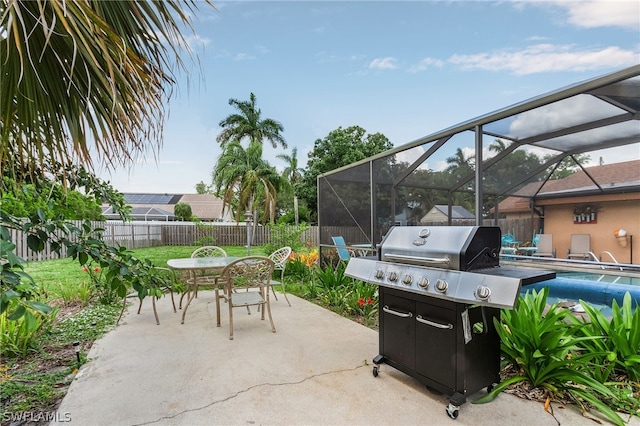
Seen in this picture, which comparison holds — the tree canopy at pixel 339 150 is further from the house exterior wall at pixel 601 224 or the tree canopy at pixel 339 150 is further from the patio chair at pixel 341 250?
the house exterior wall at pixel 601 224

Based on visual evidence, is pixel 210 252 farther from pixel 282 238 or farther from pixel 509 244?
pixel 509 244

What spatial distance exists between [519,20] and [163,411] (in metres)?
7.00

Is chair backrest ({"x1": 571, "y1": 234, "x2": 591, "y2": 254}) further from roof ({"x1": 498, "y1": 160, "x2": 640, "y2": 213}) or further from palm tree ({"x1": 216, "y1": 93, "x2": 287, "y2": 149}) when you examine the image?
palm tree ({"x1": 216, "y1": 93, "x2": 287, "y2": 149})

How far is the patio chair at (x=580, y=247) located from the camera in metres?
4.28

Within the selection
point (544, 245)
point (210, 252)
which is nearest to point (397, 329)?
point (544, 245)

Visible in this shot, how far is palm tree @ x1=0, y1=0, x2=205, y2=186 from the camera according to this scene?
1181mm

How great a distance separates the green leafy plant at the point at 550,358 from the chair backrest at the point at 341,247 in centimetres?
345

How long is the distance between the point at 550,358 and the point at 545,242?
2888 millimetres

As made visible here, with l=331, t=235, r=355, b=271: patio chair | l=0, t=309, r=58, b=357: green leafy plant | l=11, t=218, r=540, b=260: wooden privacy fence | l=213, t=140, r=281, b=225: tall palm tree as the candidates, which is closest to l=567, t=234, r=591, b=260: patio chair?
l=331, t=235, r=355, b=271: patio chair

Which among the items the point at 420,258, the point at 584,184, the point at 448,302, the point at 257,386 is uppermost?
the point at 584,184

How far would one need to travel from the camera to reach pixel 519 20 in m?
5.20

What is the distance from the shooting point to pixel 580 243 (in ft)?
14.3

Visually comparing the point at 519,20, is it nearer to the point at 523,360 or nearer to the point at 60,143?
the point at 523,360

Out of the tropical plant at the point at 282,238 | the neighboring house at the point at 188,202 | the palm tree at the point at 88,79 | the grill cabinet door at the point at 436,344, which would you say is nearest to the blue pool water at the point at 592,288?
the grill cabinet door at the point at 436,344
